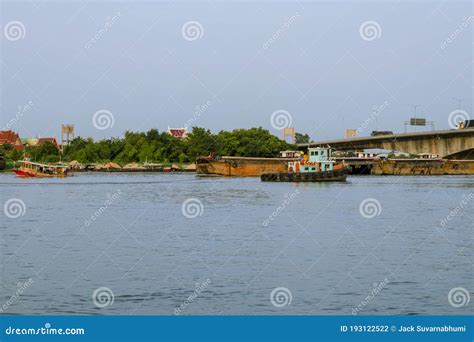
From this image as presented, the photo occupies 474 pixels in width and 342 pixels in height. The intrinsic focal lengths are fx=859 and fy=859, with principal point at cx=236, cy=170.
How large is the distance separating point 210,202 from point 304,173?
109 feet

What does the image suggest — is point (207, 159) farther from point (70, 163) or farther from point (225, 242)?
point (225, 242)

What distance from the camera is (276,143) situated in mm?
150375

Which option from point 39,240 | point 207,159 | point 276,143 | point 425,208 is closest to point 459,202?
point 425,208
